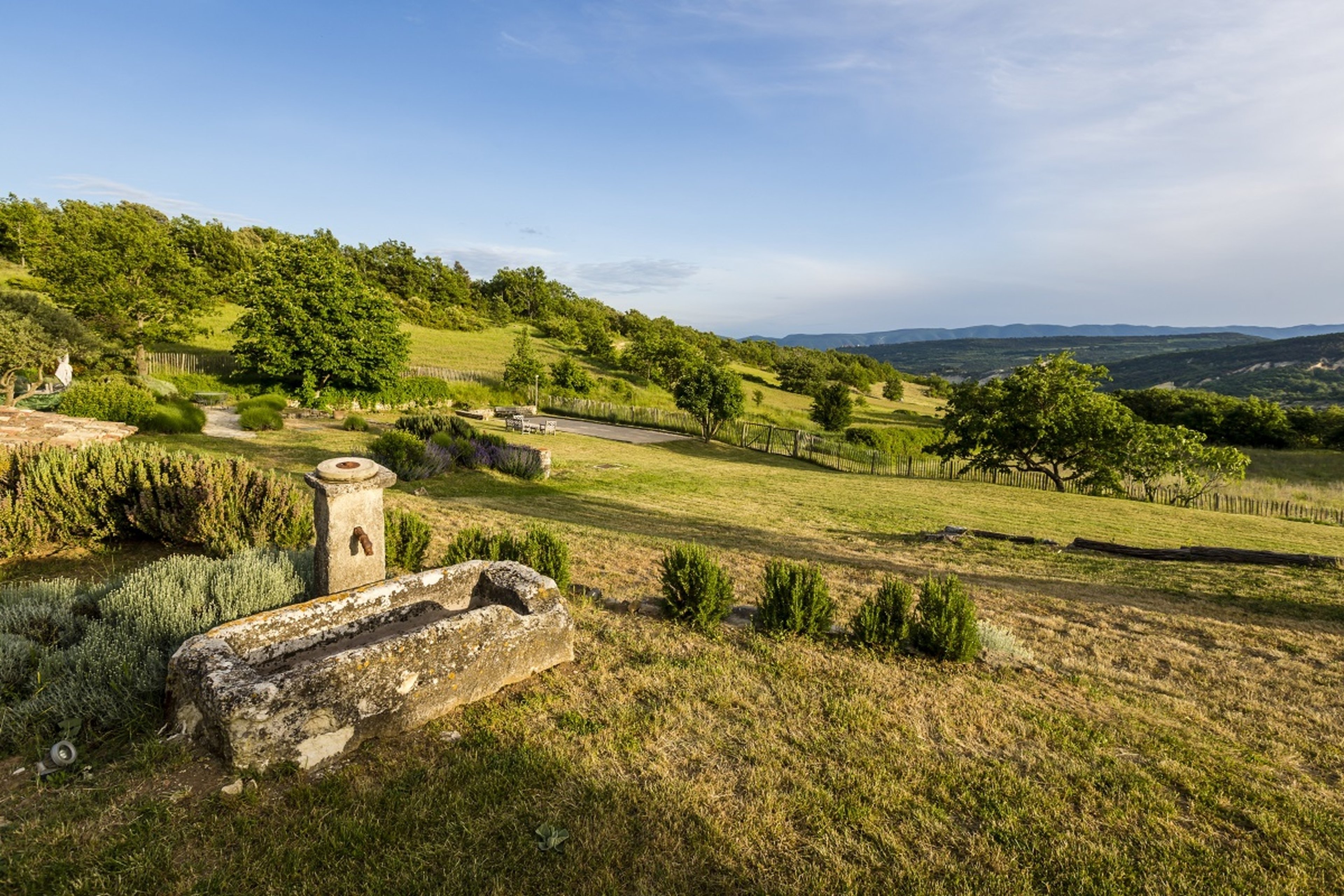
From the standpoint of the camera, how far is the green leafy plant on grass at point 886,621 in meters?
5.33

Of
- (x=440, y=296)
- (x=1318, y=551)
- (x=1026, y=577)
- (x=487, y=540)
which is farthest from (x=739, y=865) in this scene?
(x=440, y=296)

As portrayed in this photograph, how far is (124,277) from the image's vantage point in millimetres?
33031

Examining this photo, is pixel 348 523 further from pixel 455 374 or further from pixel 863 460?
A: pixel 455 374

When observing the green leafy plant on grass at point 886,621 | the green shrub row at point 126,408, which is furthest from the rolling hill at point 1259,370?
the green shrub row at point 126,408

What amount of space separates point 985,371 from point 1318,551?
163 metres

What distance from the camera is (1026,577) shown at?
9.00 m

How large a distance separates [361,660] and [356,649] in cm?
9

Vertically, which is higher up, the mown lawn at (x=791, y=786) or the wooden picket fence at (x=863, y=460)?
the mown lawn at (x=791, y=786)

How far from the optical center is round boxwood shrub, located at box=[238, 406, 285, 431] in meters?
18.3

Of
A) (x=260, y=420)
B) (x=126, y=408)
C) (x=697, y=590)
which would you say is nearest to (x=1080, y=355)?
(x=260, y=420)

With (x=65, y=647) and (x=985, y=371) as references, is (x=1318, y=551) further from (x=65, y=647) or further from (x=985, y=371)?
(x=985, y=371)

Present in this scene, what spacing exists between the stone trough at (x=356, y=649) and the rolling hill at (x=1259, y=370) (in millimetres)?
84053

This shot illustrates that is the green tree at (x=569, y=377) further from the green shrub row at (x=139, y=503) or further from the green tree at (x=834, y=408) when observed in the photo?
the green shrub row at (x=139, y=503)

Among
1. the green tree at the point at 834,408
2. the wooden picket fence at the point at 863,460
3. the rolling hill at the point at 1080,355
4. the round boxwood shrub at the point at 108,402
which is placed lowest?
the wooden picket fence at the point at 863,460
